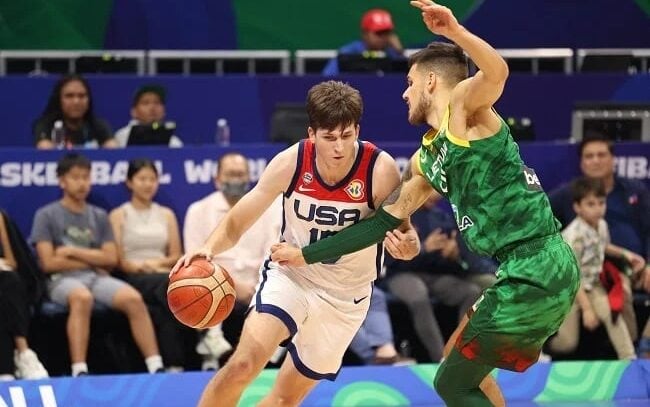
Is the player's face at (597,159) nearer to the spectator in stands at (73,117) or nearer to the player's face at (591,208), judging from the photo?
the player's face at (591,208)

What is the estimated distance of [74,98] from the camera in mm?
9672

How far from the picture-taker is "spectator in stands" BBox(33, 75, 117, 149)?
9664 mm

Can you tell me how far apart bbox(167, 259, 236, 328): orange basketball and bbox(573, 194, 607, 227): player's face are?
11.6ft

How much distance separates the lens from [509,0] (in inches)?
548

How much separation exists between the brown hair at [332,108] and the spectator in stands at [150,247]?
9.51 feet

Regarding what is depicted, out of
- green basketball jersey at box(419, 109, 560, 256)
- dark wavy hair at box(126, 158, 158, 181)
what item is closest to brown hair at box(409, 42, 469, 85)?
green basketball jersey at box(419, 109, 560, 256)

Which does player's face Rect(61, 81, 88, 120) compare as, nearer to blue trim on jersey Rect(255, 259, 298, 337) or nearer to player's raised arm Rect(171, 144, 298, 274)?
player's raised arm Rect(171, 144, 298, 274)

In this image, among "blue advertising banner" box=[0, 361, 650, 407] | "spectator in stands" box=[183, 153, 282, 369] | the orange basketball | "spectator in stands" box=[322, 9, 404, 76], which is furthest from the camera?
"spectator in stands" box=[322, 9, 404, 76]

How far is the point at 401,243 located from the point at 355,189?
0.43m

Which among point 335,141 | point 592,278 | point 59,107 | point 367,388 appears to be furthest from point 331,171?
point 59,107

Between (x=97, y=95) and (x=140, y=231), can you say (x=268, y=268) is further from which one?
(x=97, y=95)

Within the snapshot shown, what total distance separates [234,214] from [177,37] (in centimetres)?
776

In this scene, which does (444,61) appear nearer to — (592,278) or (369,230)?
(369,230)

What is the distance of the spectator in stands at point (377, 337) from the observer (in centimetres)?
852
